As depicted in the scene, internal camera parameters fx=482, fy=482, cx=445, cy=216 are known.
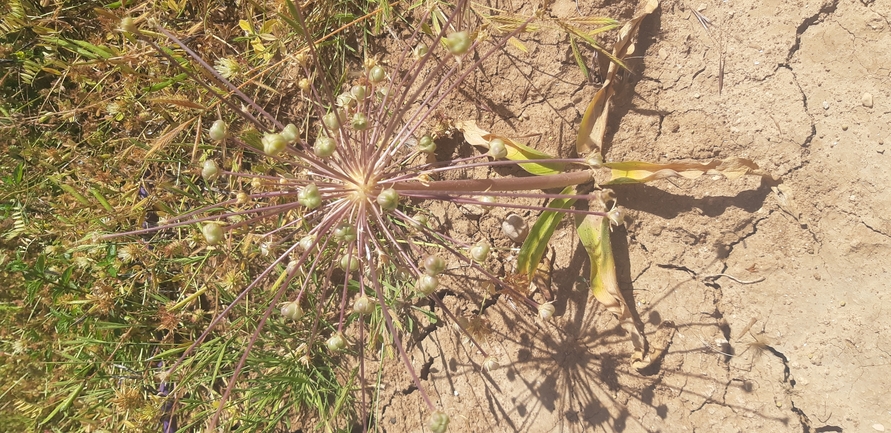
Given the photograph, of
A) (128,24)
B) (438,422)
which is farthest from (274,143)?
(438,422)

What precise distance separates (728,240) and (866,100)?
114 centimetres

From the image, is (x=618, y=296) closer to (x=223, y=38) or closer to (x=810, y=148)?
(x=810, y=148)

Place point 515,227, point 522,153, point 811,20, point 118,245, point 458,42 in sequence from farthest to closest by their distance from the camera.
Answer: point 118,245 → point 515,227 → point 522,153 → point 811,20 → point 458,42

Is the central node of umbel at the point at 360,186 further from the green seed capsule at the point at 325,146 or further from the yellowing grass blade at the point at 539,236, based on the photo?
the yellowing grass blade at the point at 539,236

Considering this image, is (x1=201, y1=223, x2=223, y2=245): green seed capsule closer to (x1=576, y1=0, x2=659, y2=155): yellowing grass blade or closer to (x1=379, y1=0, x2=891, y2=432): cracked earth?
(x1=379, y1=0, x2=891, y2=432): cracked earth

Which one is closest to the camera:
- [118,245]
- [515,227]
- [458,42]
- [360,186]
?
[458,42]

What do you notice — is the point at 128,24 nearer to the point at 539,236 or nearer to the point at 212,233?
the point at 212,233

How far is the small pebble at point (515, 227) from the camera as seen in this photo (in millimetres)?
3531

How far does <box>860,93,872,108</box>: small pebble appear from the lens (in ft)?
9.67

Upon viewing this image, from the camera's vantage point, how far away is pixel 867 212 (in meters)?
2.99

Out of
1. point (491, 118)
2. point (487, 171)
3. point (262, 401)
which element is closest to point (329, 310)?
point (262, 401)

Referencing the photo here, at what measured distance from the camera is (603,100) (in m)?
3.38

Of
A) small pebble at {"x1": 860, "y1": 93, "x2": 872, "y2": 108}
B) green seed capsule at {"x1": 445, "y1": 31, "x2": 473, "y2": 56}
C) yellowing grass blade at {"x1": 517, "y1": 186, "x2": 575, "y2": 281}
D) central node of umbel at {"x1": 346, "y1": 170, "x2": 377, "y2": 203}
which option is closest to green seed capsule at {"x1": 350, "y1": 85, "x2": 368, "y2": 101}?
central node of umbel at {"x1": 346, "y1": 170, "x2": 377, "y2": 203}

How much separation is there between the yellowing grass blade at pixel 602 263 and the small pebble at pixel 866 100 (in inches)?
66.6
